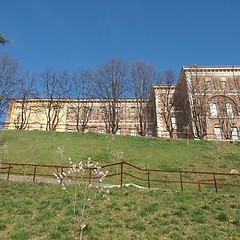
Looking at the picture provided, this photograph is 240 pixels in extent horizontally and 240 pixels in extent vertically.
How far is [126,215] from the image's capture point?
24.7 ft

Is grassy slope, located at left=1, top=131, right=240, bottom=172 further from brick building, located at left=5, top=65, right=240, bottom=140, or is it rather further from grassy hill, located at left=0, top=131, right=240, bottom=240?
brick building, located at left=5, top=65, right=240, bottom=140

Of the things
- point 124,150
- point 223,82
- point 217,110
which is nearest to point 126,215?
point 124,150

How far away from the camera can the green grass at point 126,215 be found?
634cm

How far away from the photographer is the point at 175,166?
1648cm

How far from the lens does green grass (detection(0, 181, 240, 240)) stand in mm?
6340

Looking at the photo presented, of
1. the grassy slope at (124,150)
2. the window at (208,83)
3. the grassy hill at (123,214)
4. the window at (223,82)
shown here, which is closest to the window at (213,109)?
the window at (208,83)

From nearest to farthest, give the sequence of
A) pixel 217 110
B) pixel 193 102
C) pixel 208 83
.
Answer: pixel 193 102 < pixel 217 110 < pixel 208 83

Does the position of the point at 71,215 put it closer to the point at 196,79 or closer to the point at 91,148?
the point at 91,148

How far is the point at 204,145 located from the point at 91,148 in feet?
34.8

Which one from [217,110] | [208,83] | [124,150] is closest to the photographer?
[124,150]

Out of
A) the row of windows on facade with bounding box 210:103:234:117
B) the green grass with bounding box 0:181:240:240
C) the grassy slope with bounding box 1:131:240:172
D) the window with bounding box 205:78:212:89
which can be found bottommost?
the green grass with bounding box 0:181:240:240

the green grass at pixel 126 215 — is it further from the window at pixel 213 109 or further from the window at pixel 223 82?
the window at pixel 223 82

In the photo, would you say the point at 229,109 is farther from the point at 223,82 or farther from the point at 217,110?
the point at 223,82

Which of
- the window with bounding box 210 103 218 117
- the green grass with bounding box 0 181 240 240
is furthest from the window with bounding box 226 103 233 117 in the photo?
the green grass with bounding box 0 181 240 240
